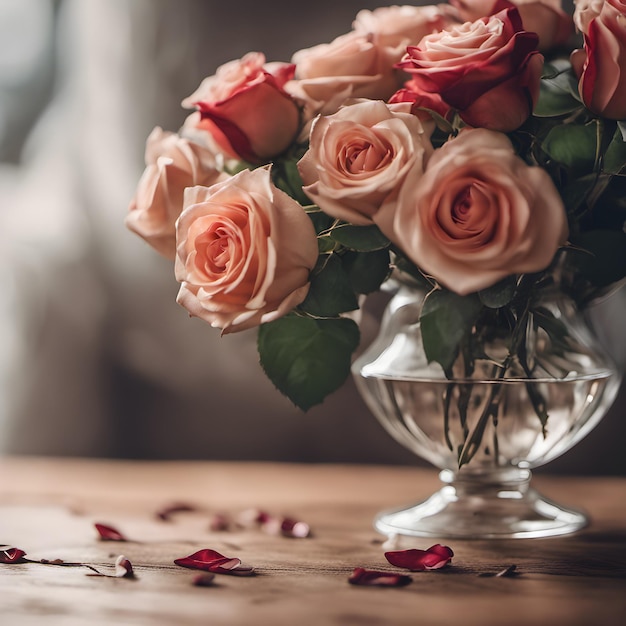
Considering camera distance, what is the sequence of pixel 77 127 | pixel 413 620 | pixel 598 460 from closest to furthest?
pixel 413 620 < pixel 598 460 < pixel 77 127

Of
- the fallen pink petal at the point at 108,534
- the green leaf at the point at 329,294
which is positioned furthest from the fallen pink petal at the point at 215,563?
the green leaf at the point at 329,294

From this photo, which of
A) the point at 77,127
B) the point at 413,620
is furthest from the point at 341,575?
the point at 77,127

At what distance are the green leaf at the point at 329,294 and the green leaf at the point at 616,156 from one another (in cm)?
23

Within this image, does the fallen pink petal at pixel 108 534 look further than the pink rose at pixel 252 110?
Yes

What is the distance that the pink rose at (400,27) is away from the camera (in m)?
0.76

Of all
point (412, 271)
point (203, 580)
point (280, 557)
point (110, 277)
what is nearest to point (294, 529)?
point (280, 557)

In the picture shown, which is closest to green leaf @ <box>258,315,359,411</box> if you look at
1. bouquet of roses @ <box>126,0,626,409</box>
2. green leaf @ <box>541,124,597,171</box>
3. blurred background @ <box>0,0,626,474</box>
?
bouquet of roses @ <box>126,0,626,409</box>

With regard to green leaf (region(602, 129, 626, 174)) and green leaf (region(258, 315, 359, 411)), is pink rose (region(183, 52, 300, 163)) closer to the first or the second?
green leaf (region(258, 315, 359, 411))

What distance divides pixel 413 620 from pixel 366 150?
34cm

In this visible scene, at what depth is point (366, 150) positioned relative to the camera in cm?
63

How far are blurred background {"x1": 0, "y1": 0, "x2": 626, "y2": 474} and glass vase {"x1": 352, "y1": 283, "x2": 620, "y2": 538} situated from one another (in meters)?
0.47

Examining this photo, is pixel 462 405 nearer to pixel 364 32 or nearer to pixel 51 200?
pixel 364 32

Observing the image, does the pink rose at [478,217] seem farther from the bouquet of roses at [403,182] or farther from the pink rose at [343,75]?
the pink rose at [343,75]

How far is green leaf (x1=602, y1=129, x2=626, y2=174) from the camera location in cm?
66
